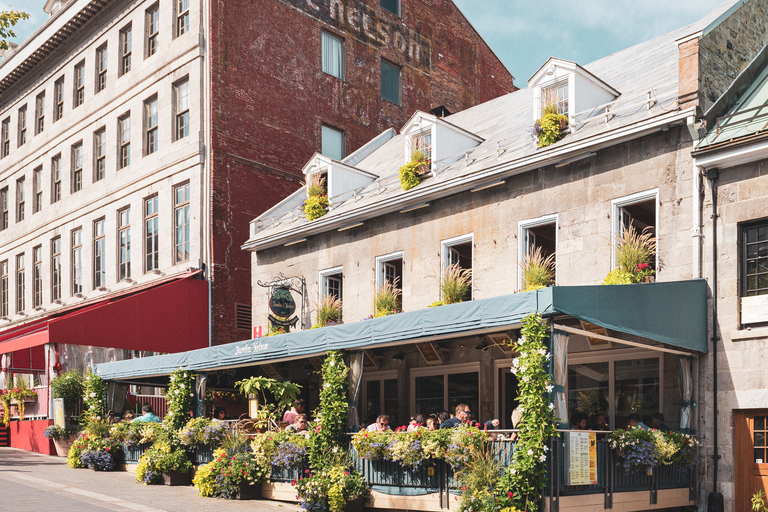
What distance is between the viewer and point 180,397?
1883 centimetres

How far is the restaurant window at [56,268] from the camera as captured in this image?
32.0 meters

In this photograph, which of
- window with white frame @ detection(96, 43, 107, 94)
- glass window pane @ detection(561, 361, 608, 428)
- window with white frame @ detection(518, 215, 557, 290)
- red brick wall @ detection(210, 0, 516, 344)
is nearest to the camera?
glass window pane @ detection(561, 361, 608, 428)

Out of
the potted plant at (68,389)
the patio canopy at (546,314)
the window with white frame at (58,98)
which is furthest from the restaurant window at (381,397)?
the window with white frame at (58,98)

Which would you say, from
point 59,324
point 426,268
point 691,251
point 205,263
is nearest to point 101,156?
point 205,263

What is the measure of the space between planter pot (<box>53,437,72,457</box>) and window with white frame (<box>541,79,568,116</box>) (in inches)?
602

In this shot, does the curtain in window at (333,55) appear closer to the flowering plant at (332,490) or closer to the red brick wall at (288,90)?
the red brick wall at (288,90)

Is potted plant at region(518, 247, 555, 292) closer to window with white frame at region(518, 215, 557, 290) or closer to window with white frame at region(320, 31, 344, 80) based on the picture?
window with white frame at region(518, 215, 557, 290)

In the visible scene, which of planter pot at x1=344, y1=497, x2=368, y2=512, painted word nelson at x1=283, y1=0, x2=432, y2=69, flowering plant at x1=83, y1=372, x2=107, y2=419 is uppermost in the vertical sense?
painted word nelson at x1=283, y1=0, x2=432, y2=69

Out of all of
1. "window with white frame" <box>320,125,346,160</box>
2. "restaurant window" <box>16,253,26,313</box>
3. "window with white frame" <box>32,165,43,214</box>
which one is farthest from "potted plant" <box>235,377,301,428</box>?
"restaurant window" <box>16,253,26,313</box>

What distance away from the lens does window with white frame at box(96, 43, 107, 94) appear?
29.9 metres

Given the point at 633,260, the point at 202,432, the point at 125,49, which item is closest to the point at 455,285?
the point at 633,260

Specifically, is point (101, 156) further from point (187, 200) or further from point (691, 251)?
point (691, 251)

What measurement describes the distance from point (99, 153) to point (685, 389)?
23.1 m

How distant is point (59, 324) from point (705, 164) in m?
16.2
